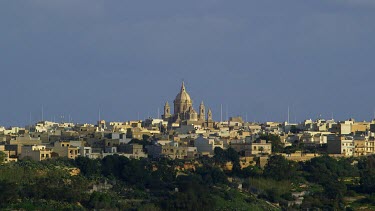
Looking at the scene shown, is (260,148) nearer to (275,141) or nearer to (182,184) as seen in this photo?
(275,141)

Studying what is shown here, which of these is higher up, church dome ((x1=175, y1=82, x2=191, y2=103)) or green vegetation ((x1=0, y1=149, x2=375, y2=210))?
church dome ((x1=175, y1=82, x2=191, y2=103))

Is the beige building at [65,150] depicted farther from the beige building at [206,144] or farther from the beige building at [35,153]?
the beige building at [206,144]

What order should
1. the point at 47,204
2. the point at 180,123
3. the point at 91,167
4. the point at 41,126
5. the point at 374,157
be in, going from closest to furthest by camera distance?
the point at 47,204 < the point at 91,167 < the point at 374,157 < the point at 41,126 < the point at 180,123

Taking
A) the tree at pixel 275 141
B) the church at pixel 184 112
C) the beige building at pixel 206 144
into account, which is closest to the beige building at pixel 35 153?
the beige building at pixel 206 144

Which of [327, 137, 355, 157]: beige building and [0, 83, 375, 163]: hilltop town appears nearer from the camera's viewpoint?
[0, 83, 375, 163]: hilltop town

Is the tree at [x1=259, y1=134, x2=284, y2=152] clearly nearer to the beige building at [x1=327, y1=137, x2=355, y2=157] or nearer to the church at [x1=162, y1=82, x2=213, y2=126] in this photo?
the beige building at [x1=327, y1=137, x2=355, y2=157]

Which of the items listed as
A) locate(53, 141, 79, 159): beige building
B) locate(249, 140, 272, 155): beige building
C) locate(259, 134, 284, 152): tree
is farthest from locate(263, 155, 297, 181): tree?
locate(53, 141, 79, 159): beige building

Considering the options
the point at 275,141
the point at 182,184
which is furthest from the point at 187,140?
the point at 182,184

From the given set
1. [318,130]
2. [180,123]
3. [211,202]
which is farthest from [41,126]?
[211,202]

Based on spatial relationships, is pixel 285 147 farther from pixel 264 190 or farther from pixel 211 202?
pixel 211 202
